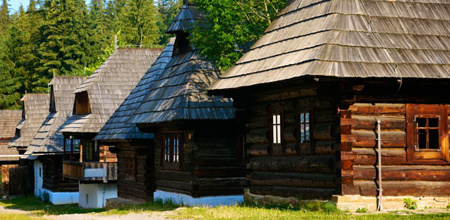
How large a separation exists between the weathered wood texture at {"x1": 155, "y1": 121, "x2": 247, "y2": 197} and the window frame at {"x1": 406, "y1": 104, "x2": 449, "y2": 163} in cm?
708

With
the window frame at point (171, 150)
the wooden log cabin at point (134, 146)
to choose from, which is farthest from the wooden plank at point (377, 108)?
→ the wooden log cabin at point (134, 146)

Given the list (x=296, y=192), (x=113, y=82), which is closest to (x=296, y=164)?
(x=296, y=192)

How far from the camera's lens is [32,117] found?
49.6 m

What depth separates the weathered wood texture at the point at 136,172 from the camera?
87.3 feet

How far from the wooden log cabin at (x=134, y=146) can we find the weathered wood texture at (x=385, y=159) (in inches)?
452

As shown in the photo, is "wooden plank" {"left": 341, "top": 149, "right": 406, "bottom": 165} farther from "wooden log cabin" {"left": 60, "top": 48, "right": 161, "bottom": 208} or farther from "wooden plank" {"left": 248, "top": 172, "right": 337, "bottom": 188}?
"wooden log cabin" {"left": 60, "top": 48, "right": 161, "bottom": 208}

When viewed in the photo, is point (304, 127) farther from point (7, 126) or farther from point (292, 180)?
point (7, 126)

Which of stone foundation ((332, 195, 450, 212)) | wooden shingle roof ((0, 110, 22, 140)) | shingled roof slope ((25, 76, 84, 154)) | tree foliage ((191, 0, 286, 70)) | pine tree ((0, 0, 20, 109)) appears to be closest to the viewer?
stone foundation ((332, 195, 450, 212))

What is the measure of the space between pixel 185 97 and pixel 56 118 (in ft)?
70.7

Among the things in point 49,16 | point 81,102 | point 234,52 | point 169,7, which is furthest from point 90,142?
point 169,7

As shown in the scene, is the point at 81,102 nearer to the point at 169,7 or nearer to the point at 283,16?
the point at 283,16

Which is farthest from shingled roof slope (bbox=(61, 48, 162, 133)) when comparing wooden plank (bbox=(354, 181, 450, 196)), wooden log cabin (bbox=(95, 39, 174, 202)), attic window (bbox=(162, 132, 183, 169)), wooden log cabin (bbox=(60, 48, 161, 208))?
wooden plank (bbox=(354, 181, 450, 196))

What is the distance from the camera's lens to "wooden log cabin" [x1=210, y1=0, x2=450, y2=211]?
1597 centimetres

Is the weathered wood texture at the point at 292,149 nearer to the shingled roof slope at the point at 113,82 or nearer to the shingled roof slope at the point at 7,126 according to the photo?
the shingled roof slope at the point at 113,82
